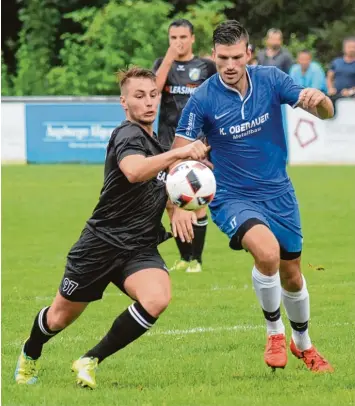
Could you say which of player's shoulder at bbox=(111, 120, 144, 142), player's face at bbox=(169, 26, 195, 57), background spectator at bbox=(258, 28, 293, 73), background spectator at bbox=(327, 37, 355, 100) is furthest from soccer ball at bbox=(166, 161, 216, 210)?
background spectator at bbox=(327, 37, 355, 100)

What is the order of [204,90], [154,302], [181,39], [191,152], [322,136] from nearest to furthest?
[191,152] < [154,302] < [204,90] < [181,39] < [322,136]

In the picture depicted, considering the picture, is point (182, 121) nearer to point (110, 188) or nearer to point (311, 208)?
point (110, 188)

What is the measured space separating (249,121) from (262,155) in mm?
223

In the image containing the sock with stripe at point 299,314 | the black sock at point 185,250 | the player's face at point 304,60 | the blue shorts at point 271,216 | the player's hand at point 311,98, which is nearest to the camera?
the player's hand at point 311,98

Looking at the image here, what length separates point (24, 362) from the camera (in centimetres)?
724

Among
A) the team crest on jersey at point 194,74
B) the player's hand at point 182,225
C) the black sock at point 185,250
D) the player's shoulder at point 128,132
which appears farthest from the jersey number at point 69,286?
the team crest on jersey at point 194,74

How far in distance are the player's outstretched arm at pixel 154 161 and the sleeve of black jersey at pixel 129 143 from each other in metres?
0.05

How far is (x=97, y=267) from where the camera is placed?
22.9 feet

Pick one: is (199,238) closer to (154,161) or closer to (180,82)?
(180,82)

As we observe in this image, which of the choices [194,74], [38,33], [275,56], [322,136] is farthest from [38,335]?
[38,33]

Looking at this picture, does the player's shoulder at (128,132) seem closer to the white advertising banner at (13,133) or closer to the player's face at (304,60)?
the player's face at (304,60)

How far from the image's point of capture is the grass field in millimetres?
6805

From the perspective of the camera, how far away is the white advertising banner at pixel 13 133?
23.6 metres

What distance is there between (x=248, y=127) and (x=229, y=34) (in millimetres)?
574
